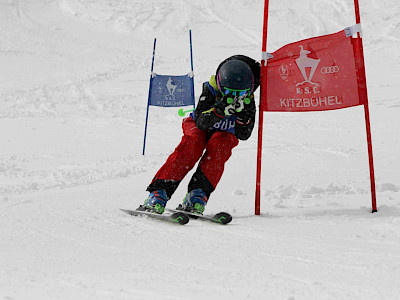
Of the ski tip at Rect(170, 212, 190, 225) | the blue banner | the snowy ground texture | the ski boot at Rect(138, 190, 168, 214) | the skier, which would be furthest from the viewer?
the blue banner

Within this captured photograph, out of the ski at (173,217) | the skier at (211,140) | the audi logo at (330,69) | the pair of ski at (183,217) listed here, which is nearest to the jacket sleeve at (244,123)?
the skier at (211,140)

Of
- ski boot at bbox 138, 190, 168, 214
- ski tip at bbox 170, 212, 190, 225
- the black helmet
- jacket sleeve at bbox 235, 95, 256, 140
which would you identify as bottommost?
ski tip at bbox 170, 212, 190, 225

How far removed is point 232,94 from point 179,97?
16.8 feet

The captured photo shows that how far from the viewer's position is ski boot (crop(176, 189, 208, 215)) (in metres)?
3.46

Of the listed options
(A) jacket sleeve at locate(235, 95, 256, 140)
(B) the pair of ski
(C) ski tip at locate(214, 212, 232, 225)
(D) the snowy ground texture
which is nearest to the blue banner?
(D) the snowy ground texture

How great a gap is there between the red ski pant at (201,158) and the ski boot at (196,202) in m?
0.11

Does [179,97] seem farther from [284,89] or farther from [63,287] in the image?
[63,287]

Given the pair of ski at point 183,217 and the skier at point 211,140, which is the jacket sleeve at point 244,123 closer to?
the skier at point 211,140

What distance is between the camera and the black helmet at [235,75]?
351cm

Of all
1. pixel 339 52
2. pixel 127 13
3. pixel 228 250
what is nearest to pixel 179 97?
pixel 339 52

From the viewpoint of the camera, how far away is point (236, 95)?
3.58 m

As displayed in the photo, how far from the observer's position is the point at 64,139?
955 cm

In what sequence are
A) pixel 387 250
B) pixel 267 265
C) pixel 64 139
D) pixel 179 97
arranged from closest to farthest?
pixel 267 265 < pixel 387 250 < pixel 179 97 < pixel 64 139

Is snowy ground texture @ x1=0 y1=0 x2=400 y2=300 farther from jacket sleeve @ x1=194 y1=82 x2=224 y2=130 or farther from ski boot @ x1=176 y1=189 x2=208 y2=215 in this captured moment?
jacket sleeve @ x1=194 y1=82 x2=224 y2=130
